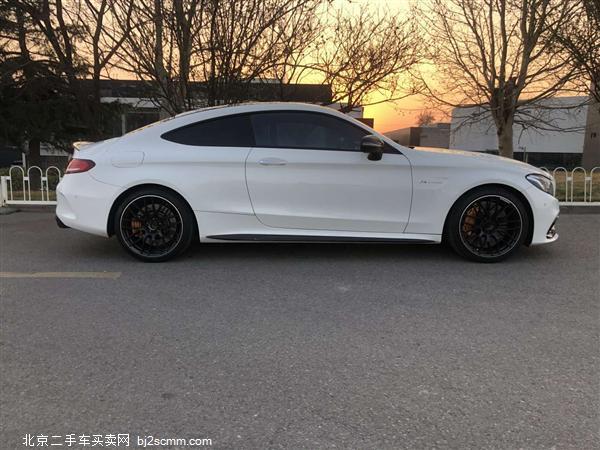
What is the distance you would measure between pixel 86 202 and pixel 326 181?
2.52 meters

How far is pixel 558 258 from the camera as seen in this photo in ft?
19.0

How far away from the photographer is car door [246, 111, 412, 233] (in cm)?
536

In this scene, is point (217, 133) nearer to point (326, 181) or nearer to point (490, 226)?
point (326, 181)

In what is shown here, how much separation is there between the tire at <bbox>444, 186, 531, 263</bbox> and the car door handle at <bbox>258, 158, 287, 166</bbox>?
1819 mm

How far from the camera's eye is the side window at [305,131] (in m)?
5.40

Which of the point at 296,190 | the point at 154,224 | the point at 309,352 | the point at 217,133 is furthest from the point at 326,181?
the point at 309,352

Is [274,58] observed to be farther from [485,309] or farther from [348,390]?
[348,390]

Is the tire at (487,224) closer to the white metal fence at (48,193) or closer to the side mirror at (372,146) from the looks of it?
the side mirror at (372,146)

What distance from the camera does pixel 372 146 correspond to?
5.22 metres

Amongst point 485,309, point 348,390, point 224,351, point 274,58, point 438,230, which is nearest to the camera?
point 348,390

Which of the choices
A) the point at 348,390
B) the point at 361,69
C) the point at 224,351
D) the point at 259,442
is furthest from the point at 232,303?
the point at 361,69

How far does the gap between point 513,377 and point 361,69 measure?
9120 millimetres

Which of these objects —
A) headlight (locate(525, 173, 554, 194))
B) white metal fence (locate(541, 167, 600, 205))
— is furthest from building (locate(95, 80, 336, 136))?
headlight (locate(525, 173, 554, 194))

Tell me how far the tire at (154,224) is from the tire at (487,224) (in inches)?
109
